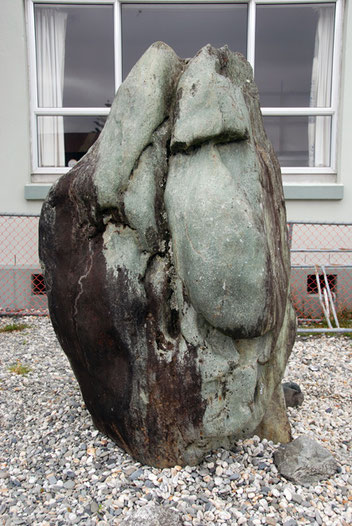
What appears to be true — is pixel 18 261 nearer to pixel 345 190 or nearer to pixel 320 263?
pixel 320 263

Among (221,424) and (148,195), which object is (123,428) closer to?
(221,424)

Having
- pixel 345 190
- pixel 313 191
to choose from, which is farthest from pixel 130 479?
pixel 345 190

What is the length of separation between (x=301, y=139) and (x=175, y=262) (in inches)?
188

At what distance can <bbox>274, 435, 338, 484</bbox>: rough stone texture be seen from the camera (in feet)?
7.34

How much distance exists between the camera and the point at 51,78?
241 inches

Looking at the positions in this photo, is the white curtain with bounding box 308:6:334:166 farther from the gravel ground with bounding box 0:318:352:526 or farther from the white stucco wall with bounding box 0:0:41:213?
the gravel ground with bounding box 0:318:352:526

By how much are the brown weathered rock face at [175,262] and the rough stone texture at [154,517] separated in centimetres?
30

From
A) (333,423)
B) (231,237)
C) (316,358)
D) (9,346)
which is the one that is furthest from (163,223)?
(9,346)

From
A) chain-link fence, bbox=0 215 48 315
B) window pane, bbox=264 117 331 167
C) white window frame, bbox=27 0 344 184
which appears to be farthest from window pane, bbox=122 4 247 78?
chain-link fence, bbox=0 215 48 315

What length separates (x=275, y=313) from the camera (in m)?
2.10

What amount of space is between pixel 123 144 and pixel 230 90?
1.83 feet

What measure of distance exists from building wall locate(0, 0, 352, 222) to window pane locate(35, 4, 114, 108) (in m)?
0.33

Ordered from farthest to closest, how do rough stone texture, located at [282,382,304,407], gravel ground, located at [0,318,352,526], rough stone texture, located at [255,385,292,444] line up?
1. rough stone texture, located at [282,382,304,407]
2. rough stone texture, located at [255,385,292,444]
3. gravel ground, located at [0,318,352,526]

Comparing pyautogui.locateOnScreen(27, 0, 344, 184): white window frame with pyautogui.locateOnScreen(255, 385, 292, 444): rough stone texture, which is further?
pyautogui.locateOnScreen(27, 0, 344, 184): white window frame
